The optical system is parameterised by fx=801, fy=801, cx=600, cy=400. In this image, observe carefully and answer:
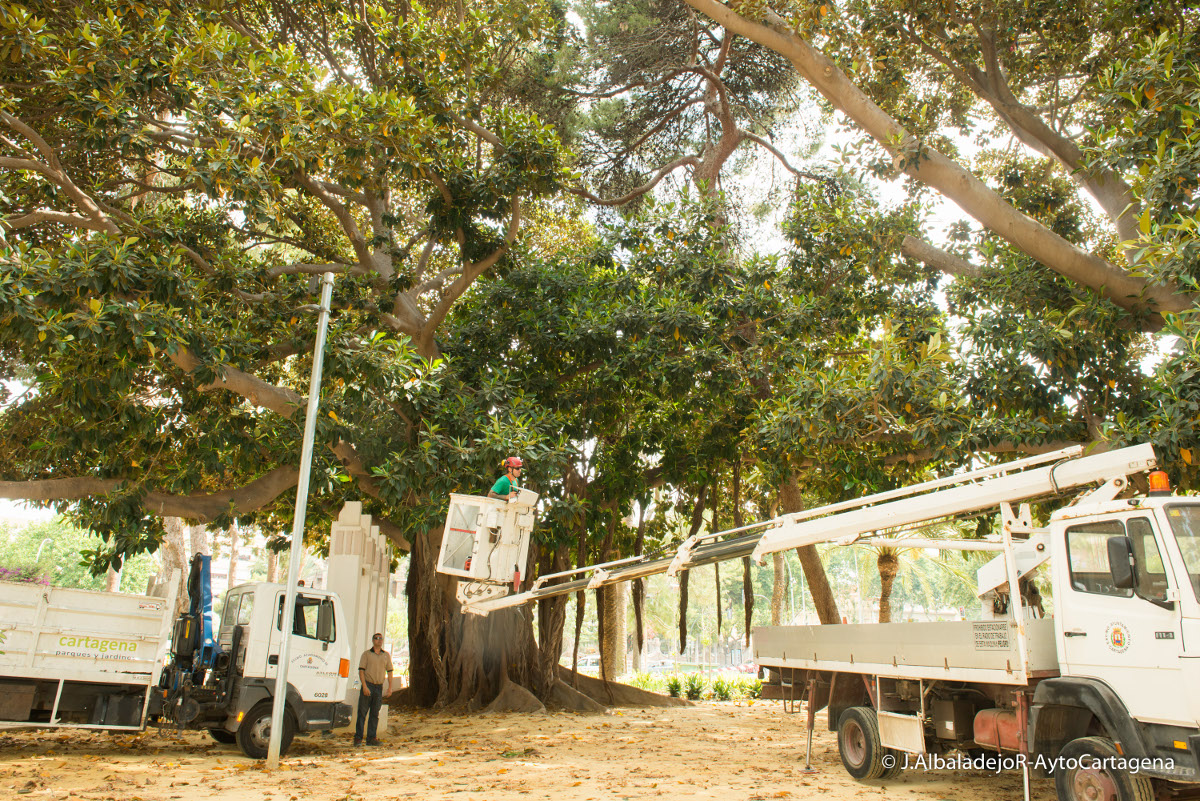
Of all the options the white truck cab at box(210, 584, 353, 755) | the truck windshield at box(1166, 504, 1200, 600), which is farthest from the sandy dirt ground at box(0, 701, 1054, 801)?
the truck windshield at box(1166, 504, 1200, 600)

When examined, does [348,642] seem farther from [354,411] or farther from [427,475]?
[354,411]

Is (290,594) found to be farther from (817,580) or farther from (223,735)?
(817,580)

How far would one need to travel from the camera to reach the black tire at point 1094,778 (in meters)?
5.37

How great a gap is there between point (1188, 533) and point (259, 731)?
974 cm

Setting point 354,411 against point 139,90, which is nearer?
point 139,90

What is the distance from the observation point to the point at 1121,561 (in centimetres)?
559

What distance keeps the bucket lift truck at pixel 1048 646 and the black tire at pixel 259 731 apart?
5.06 metres

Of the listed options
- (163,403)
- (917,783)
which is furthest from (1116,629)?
(163,403)

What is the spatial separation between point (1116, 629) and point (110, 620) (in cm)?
1030

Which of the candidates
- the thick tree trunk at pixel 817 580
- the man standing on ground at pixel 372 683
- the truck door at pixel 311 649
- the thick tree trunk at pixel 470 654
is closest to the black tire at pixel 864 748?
the man standing on ground at pixel 372 683

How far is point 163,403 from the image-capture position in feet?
45.9

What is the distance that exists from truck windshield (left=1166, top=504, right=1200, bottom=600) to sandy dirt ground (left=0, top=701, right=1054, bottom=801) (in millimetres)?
2876

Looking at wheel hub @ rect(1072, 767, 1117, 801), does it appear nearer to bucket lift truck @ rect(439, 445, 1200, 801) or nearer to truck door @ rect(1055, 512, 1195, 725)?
bucket lift truck @ rect(439, 445, 1200, 801)

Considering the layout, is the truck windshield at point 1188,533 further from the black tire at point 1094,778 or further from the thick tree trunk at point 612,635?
the thick tree trunk at point 612,635
